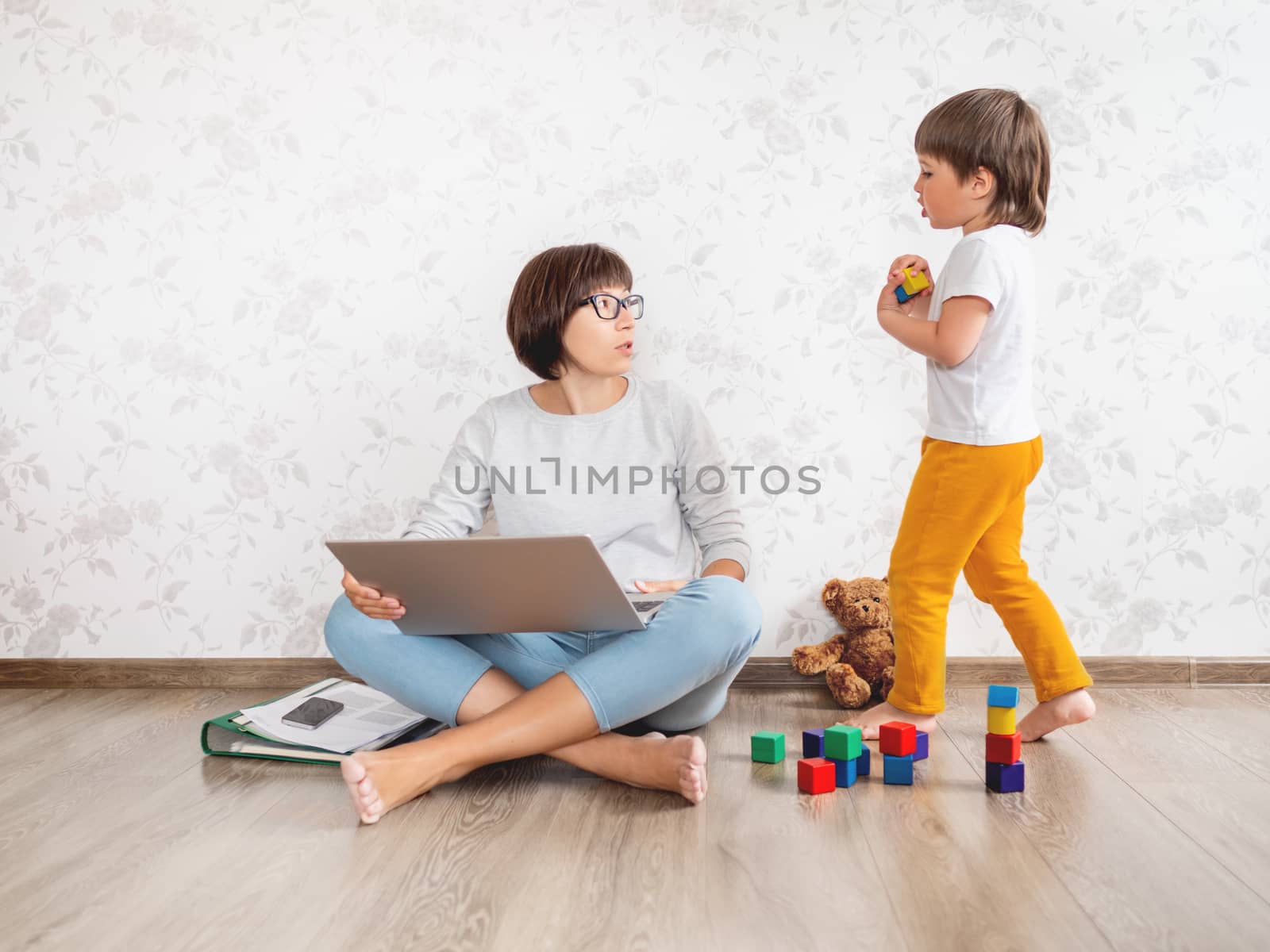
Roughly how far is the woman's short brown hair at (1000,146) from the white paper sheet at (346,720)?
1.30 m

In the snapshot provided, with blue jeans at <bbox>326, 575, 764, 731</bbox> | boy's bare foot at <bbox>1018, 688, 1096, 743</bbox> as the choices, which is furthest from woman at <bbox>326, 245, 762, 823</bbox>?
boy's bare foot at <bbox>1018, 688, 1096, 743</bbox>

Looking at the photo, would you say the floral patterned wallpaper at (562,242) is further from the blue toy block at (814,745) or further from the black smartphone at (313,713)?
the blue toy block at (814,745)

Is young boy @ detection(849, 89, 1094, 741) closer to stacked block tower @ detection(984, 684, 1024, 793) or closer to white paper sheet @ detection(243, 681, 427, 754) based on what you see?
stacked block tower @ detection(984, 684, 1024, 793)

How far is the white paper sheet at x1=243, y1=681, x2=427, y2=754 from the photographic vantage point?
178 cm

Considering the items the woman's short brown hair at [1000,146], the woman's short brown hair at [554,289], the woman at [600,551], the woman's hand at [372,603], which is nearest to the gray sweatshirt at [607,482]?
the woman at [600,551]

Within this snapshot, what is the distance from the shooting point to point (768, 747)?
1.69 metres

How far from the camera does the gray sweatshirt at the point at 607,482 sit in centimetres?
186

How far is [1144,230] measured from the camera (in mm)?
2158

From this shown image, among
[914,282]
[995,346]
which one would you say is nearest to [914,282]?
[914,282]

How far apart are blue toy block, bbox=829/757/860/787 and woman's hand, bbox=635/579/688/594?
37 centimetres

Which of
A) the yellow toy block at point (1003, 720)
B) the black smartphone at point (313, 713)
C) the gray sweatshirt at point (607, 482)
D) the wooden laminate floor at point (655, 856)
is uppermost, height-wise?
the gray sweatshirt at point (607, 482)

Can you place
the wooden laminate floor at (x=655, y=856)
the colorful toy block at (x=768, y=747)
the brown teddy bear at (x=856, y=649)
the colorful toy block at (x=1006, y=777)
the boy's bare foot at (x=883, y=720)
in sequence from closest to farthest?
the wooden laminate floor at (x=655, y=856) < the colorful toy block at (x=1006, y=777) < the colorful toy block at (x=768, y=747) < the boy's bare foot at (x=883, y=720) < the brown teddy bear at (x=856, y=649)

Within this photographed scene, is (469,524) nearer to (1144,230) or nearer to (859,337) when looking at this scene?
(859,337)

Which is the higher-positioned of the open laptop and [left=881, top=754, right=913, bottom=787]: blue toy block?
the open laptop
